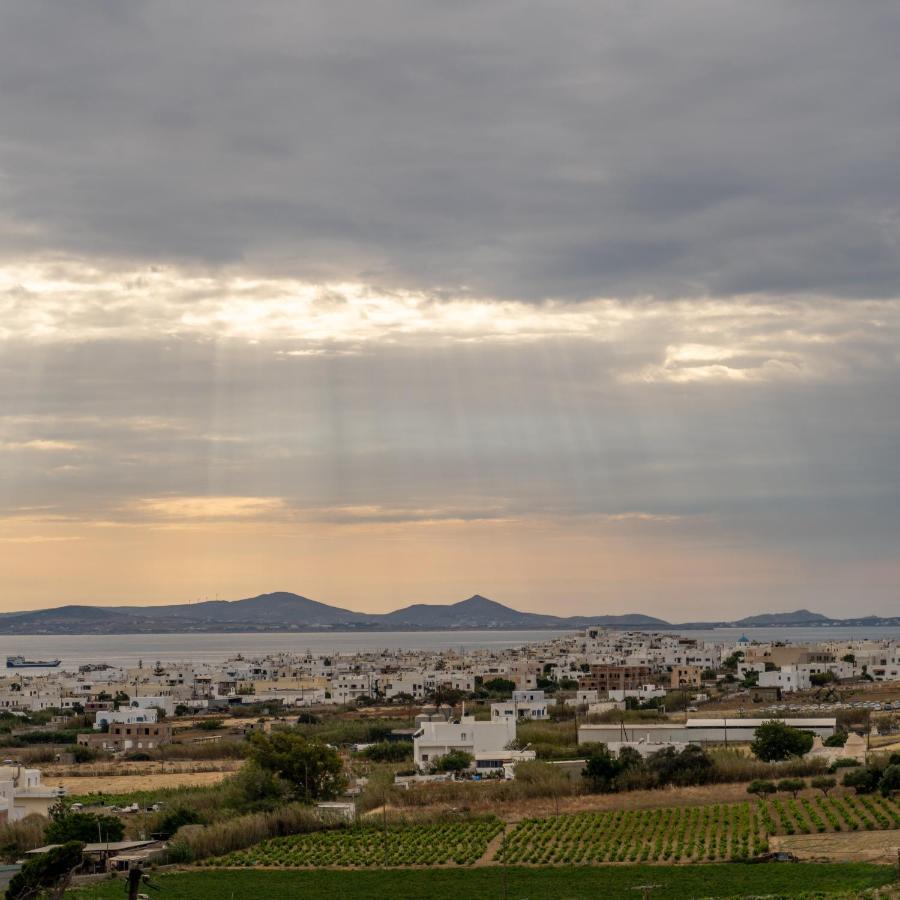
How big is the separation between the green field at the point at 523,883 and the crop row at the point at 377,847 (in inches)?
48.1

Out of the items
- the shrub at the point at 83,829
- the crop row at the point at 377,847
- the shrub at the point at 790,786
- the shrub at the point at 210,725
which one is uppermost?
the shrub at the point at 790,786

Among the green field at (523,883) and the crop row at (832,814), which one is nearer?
the green field at (523,883)

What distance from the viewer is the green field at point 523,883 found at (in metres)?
30.3

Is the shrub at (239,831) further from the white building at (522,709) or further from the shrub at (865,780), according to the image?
the white building at (522,709)

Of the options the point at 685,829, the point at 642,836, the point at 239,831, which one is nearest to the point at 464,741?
the point at 239,831

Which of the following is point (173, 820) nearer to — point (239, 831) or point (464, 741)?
point (239, 831)

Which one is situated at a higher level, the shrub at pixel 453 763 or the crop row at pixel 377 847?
the shrub at pixel 453 763

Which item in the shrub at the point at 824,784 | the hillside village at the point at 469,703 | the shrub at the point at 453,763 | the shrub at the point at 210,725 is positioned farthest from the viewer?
the shrub at the point at 210,725

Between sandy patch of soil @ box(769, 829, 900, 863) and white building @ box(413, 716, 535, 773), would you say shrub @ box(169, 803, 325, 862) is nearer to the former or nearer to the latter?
white building @ box(413, 716, 535, 773)

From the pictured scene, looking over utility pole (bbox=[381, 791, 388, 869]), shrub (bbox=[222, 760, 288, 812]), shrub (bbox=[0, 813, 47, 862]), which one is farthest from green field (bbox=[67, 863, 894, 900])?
shrub (bbox=[222, 760, 288, 812])

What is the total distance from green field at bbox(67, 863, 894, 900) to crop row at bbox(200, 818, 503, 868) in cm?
122

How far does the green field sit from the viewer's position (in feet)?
99.6

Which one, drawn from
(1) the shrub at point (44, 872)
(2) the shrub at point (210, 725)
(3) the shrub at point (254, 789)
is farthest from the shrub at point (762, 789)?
(2) the shrub at point (210, 725)

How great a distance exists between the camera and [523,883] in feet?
108
